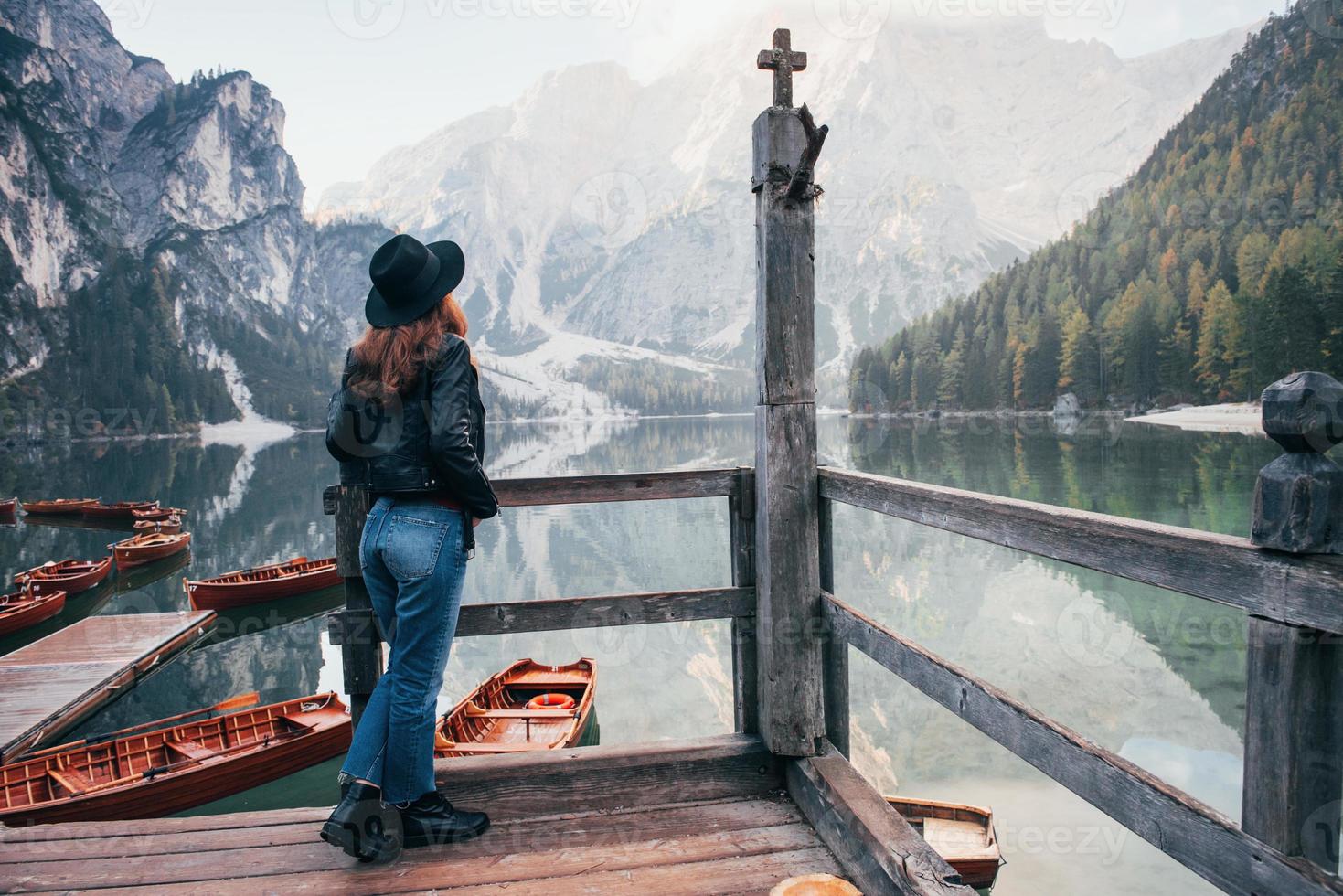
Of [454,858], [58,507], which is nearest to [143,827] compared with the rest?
[454,858]

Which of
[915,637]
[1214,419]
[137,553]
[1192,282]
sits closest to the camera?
[915,637]

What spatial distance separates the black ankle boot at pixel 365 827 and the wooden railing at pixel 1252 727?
2.10m

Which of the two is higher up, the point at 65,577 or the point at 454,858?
the point at 454,858

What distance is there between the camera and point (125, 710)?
13000 mm

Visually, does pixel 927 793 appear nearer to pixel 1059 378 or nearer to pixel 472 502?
pixel 472 502

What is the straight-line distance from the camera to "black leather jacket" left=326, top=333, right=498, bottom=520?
9.66 feet

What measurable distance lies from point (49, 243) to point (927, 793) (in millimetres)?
150777

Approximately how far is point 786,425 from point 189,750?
915 cm

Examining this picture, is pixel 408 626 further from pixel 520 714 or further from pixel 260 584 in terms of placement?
pixel 260 584

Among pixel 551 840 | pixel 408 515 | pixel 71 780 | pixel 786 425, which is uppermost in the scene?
pixel 786 425

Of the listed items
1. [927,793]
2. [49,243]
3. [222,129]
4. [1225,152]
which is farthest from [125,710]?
[222,129]

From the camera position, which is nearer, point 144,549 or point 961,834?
point 961,834

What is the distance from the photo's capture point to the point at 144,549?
25.1 m

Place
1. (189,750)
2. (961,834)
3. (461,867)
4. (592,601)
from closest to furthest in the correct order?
1. (461,867)
2. (592,601)
3. (961,834)
4. (189,750)
